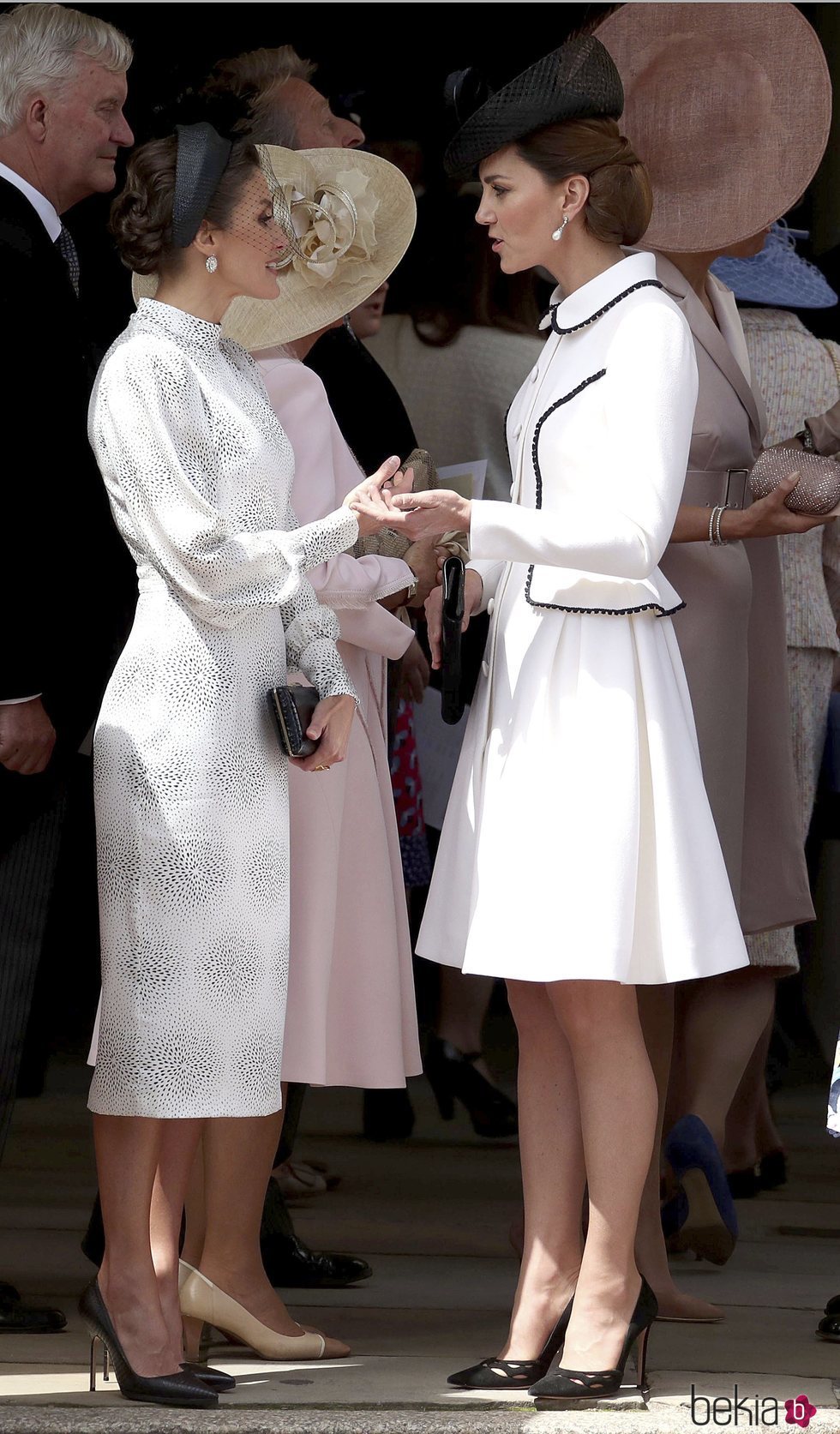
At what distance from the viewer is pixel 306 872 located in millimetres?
3311

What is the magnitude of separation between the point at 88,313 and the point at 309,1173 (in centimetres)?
208

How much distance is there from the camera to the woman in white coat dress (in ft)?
9.65

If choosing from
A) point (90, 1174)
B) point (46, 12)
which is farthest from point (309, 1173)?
point (46, 12)

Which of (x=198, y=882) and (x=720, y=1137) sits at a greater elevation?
(x=198, y=882)

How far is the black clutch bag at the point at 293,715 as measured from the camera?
2.95 metres

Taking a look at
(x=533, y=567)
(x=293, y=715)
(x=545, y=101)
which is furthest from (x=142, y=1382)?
(x=545, y=101)

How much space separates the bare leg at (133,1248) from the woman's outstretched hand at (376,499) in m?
0.95

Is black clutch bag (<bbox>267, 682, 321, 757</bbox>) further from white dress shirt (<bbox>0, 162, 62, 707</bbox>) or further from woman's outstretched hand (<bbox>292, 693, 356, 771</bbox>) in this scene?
white dress shirt (<bbox>0, 162, 62, 707</bbox>)

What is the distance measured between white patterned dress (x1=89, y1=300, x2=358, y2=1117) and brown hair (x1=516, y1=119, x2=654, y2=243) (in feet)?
2.10

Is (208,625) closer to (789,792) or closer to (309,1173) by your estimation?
(789,792)

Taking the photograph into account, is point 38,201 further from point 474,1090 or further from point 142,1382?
point 474,1090

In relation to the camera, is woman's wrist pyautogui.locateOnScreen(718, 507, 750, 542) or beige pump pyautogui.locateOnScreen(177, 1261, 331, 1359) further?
woman's wrist pyautogui.locateOnScreen(718, 507, 750, 542)

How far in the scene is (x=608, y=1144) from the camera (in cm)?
297

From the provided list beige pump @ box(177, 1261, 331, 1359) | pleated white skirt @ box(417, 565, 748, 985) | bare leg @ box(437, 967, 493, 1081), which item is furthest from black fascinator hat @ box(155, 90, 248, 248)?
bare leg @ box(437, 967, 493, 1081)
